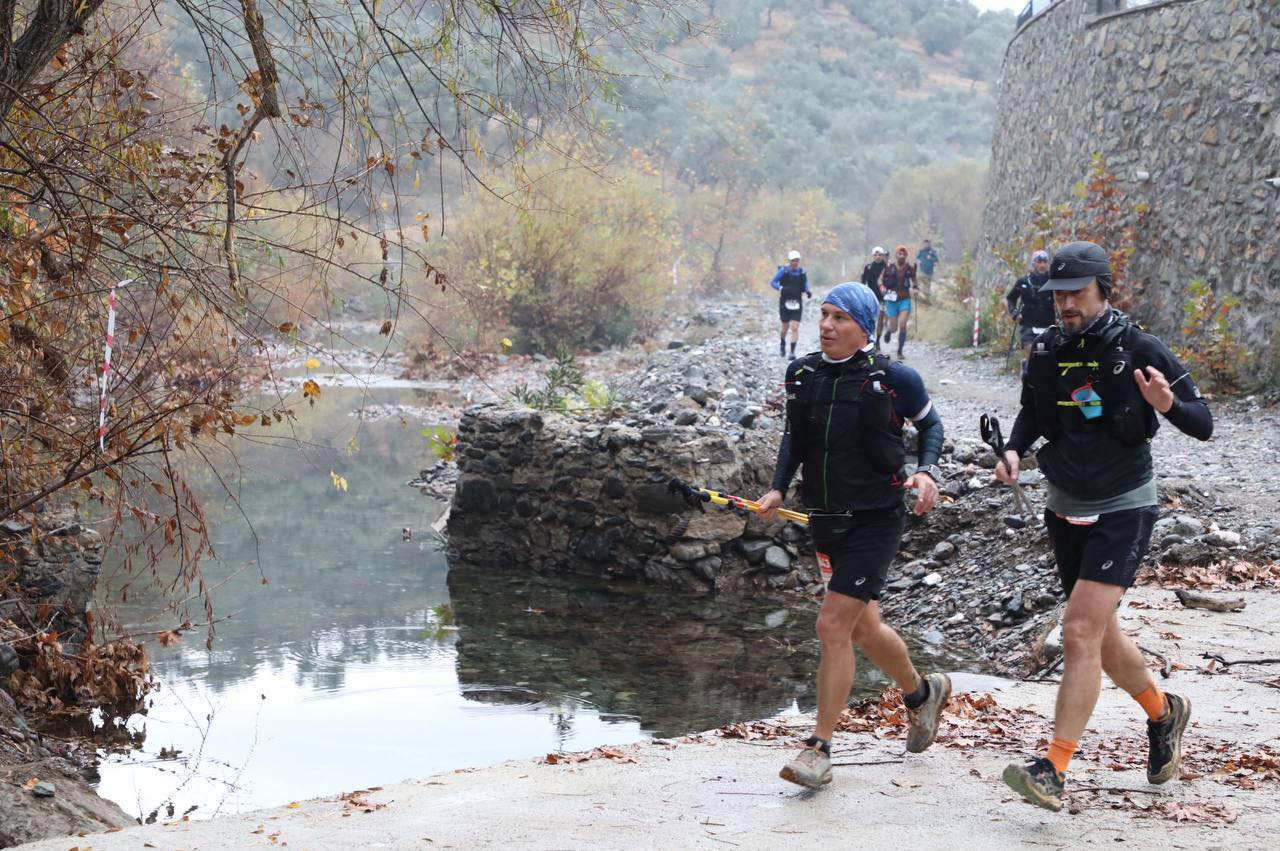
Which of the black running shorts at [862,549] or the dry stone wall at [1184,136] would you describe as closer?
the black running shorts at [862,549]

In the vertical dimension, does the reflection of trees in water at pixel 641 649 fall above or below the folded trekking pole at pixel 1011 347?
below

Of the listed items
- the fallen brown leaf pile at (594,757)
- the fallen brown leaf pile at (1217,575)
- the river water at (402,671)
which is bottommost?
the river water at (402,671)

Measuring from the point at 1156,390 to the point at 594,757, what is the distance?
3.38 m

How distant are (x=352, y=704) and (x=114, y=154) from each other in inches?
175

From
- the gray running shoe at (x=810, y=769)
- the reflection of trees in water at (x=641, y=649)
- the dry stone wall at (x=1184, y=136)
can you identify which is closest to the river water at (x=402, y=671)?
the reflection of trees in water at (x=641, y=649)

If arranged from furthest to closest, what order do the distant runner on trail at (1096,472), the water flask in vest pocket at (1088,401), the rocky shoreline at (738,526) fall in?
the rocky shoreline at (738,526), the water flask in vest pocket at (1088,401), the distant runner on trail at (1096,472)

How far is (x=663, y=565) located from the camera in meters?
12.9

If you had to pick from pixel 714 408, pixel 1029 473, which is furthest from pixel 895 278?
pixel 1029 473

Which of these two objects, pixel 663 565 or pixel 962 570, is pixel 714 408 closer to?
pixel 663 565

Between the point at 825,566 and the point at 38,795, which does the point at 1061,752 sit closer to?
the point at 825,566

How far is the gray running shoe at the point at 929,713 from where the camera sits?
551 cm

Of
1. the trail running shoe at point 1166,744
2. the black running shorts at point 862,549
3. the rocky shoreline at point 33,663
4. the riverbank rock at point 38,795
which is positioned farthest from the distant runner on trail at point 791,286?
the trail running shoe at point 1166,744

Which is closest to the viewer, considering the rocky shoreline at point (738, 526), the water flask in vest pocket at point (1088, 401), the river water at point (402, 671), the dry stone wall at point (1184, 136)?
the water flask in vest pocket at point (1088, 401)

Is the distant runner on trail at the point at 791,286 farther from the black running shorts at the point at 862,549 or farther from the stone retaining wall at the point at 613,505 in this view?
the black running shorts at the point at 862,549
